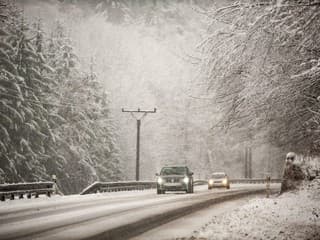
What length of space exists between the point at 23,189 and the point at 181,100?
72.7m

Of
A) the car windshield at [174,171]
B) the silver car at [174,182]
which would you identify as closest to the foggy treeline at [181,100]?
the silver car at [174,182]

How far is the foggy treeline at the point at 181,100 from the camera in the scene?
12.3 metres

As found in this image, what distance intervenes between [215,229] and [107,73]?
144 metres

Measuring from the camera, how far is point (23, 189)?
27312 millimetres

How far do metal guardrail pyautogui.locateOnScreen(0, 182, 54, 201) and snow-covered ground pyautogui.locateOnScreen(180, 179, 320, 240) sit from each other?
1316 cm

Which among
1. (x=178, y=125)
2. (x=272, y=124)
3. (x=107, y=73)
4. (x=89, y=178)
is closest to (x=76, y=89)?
(x=89, y=178)

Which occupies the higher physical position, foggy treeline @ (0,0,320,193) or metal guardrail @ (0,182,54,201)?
foggy treeline @ (0,0,320,193)

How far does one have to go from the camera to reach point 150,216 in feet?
54.3

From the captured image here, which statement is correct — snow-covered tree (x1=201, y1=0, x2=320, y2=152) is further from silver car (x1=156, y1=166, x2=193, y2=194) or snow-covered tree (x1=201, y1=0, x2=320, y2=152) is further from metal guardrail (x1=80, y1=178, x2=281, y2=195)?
metal guardrail (x1=80, y1=178, x2=281, y2=195)

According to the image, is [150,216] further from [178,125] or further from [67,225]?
[178,125]

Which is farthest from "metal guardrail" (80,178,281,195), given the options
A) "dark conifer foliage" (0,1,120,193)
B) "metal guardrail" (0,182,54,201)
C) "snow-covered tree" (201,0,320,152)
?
"snow-covered tree" (201,0,320,152)

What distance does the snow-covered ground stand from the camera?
11.3m

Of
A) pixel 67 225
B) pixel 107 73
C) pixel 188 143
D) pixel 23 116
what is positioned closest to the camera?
pixel 67 225

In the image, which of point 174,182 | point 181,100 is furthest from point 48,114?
point 181,100
